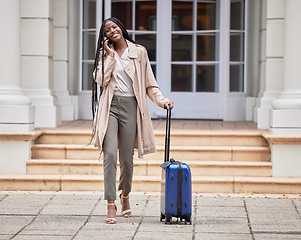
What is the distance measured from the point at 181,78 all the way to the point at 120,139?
4.93 m

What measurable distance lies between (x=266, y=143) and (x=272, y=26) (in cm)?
162

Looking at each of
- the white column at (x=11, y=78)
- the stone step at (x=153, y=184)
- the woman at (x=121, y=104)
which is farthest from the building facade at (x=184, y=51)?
the woman at (x=121, y=104)

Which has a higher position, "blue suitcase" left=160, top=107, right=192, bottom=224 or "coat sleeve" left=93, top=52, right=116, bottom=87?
"coat sleeve" left=93, top=52, right=116, bottom=87

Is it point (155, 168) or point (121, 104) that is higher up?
point (121, 104)

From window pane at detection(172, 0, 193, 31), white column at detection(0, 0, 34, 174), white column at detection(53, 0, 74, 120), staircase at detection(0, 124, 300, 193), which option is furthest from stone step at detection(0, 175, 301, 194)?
window pane at detection(172, 0, 193, 31)

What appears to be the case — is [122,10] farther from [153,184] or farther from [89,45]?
[153,184]

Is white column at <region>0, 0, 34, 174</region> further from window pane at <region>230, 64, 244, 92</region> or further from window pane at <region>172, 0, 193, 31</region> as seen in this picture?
window pane at <region>230, 64, 244, 92</region>

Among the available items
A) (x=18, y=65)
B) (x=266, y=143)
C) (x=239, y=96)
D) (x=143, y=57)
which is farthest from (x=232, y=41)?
(x=143, y=57)

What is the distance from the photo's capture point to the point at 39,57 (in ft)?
31.3

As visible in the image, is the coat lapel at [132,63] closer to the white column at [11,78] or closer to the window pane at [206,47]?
the white column at [11,78]

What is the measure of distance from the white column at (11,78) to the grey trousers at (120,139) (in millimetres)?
2437

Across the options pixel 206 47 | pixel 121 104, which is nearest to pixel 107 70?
pixel 121 104

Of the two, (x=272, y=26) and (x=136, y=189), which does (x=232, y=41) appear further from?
(x=136, y=189)

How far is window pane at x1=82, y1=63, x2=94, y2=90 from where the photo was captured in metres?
11.1
